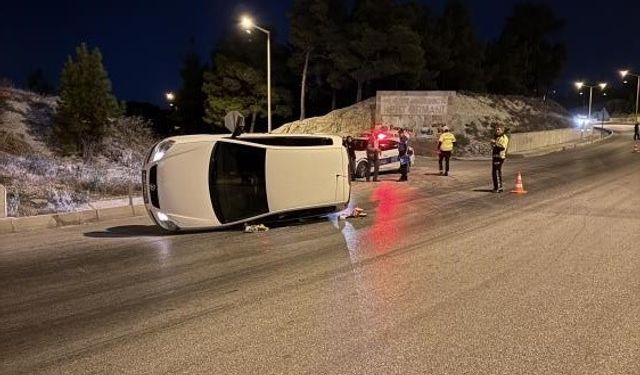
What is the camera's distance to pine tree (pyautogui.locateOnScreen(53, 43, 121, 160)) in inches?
907

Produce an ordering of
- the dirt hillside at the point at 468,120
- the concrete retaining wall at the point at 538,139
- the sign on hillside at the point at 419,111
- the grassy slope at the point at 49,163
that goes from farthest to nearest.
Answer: the dirt hillside at the point at 468,120, the concrete retaining wall at the point at 538,139, the sign on hillside at the point at 419,111, the grassy slope at the point at 49,163

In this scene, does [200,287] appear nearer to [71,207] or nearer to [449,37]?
[71,207]

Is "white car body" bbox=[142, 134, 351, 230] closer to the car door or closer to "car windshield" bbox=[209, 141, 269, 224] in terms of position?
"car windshield" bbox=[209, 141, 269, 224]

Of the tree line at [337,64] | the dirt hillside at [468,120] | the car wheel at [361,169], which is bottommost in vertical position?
the car wheel at [361,169]

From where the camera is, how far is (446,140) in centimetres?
2128

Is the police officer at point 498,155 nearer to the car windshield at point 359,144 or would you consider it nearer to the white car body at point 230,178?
the car windshield at point 359,144

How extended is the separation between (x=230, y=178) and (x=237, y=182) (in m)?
0.17

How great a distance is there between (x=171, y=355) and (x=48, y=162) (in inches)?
712

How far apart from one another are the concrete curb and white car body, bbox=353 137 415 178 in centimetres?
933

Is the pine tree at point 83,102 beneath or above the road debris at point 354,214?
above

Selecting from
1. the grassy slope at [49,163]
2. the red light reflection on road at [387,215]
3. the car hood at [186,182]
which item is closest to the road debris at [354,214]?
the red light reflection on road at [387,215]

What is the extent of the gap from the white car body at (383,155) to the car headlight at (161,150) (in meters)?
11.2

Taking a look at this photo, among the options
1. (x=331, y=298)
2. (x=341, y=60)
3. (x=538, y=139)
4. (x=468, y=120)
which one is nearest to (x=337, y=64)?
(x=341, y=60)

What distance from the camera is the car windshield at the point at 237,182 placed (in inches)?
411
